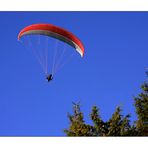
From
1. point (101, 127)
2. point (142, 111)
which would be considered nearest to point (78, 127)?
point (101, 127)

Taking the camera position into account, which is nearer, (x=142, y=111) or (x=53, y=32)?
(x=53, y=32)

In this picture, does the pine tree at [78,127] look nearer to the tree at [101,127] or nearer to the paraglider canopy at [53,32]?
the tree at [101,127]

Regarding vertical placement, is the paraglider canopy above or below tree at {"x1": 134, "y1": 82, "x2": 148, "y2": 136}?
above

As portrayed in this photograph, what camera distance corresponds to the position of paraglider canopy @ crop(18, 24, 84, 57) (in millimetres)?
24842

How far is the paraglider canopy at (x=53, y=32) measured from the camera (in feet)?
81.5

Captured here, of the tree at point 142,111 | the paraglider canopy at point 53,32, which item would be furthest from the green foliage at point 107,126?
the paraglider canopy at point 53,32

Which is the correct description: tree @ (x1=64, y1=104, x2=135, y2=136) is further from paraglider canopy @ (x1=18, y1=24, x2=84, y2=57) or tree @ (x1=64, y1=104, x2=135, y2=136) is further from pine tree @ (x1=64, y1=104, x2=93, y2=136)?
paraglider canopy @ (x1=18, y1=24, x2=84, y2=57)

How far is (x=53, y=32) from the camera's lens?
81.6 ft

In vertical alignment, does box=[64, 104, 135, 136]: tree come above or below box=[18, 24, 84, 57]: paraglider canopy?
below

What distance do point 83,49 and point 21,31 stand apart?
3.50m

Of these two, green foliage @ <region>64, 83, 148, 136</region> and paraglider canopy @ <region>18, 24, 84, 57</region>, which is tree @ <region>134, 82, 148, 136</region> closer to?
green foliage @ <region>64, 83, 148, 136</region>

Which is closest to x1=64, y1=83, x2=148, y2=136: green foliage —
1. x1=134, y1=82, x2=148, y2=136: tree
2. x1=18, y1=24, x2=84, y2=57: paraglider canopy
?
x1=134, y1=82, x2=148, y2=136: tree

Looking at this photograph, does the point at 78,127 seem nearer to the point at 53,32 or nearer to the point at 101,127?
the point at 101,127
